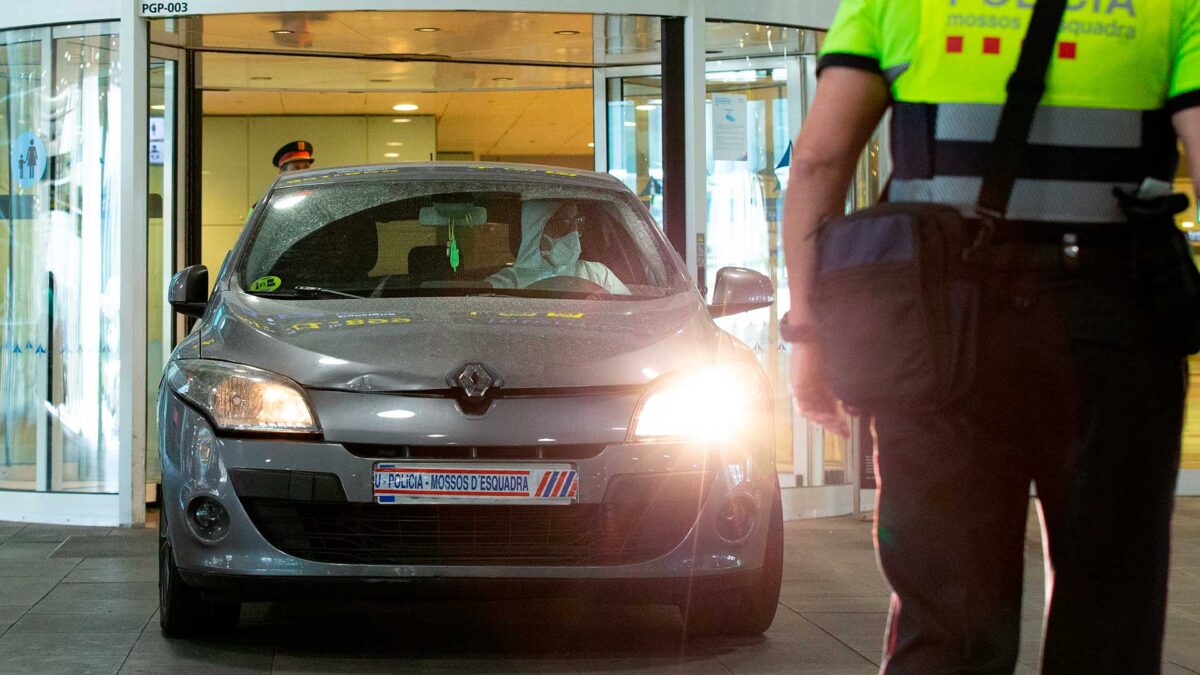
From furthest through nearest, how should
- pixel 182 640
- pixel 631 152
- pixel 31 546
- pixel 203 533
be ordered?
pixel 631 152 → pixel 31 546 → pixel 182 640 → pixel 203 533

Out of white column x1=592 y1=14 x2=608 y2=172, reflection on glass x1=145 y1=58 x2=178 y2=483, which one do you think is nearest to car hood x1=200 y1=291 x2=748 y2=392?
reflection on glass x1=145 y1=58 x2=178 y2=483

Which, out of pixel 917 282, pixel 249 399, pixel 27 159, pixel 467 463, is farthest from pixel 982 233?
pixel 27 159

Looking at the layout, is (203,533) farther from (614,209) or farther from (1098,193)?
(1098,193)

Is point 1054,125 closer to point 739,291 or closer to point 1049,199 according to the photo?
point 1049,199

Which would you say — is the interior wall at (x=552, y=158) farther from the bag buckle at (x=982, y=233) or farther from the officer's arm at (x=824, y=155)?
the bag buckle at (x=982, y=233)

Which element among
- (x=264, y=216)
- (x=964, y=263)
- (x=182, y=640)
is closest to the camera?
(x=964, y=263)

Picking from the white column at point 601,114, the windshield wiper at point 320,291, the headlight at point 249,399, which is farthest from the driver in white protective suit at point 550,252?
the white column at point 601,114

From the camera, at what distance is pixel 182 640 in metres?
5.75

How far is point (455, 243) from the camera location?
21.1 feet

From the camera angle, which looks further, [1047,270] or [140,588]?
[140,588]

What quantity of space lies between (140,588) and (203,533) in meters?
1.85

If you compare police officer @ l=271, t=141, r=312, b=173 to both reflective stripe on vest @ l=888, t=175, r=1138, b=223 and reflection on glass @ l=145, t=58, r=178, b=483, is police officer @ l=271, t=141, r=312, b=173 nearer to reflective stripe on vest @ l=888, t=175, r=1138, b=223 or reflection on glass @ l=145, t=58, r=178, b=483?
reflection on glass @ l=145, t=58, r=178, b=483

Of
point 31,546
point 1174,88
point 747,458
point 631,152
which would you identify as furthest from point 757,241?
point 1174,88

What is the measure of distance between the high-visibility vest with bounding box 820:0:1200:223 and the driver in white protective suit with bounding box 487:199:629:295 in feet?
11.9
